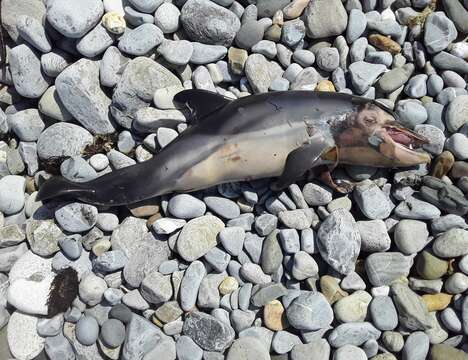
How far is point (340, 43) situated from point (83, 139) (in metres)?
2.42

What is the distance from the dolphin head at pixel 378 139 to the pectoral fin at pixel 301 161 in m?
0.17

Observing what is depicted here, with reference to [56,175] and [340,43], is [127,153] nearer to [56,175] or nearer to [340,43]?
[56,175]

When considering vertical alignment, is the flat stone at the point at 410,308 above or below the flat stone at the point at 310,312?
above

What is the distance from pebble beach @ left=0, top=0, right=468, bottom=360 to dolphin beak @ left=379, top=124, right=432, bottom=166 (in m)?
0.17

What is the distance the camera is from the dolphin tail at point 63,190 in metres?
4.29

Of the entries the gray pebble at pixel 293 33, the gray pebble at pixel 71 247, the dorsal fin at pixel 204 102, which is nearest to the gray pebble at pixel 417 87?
the gray pebble at pixel 293 33

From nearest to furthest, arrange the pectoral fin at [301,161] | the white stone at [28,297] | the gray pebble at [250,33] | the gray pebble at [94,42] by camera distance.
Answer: the pectoral fin at [301,161]
the white stone at [28,297]
the gray pebble at [94,42]
the gray pebble at [250,33]

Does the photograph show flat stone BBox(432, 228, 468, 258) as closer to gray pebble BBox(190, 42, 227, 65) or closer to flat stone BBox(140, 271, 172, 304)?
flat stone BBox(140, 271, 172, 304)

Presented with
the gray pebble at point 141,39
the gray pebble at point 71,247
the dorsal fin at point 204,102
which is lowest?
the gray pebble at point 71,247

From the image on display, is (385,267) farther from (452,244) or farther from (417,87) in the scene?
(417,87)

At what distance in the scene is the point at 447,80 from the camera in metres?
4.54

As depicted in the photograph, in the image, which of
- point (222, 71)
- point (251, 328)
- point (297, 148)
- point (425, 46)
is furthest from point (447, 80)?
point (251, 328)

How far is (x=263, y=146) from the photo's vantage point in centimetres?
421

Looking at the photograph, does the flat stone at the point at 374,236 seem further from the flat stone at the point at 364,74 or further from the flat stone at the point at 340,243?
the flat stone at the point at 364,74
